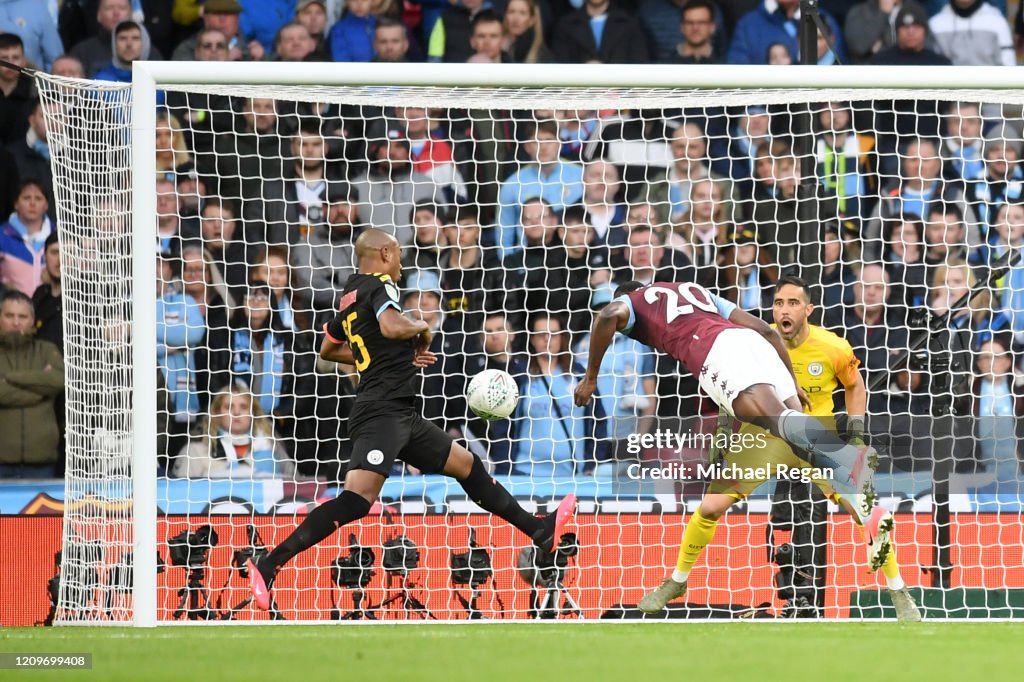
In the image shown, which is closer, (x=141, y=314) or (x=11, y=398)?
(x=141, y=314)

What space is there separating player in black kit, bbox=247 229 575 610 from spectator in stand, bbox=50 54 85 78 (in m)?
4.25

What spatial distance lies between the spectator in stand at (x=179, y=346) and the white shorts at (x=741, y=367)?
3.23m

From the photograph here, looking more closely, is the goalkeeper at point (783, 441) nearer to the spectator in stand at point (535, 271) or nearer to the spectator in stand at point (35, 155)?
the spectator in stand at point (535, 271)

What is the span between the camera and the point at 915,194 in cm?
980

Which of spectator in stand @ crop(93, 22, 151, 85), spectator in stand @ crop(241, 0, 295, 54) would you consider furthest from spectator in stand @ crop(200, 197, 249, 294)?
spectator in stand @ crop(241, 0, 295, 54)

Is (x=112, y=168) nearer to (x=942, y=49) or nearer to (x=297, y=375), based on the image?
(x=297, y=375)

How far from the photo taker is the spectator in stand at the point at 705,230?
374 inches

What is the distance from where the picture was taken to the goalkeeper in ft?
25.0

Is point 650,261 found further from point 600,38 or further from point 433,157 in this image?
point 600,38

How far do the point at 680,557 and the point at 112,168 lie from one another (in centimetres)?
357

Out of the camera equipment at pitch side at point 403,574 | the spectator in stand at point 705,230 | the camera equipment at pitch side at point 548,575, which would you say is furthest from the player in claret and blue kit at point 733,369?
the spectator in stand at point 705,230

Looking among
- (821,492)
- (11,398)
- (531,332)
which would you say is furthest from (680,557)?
(11,398)

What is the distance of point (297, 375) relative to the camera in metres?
8.81

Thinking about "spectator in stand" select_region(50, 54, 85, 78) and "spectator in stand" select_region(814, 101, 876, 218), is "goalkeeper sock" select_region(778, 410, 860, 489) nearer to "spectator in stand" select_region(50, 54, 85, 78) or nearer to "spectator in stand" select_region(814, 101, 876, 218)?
"spectator in stand" select_region(814, 101, 876, 218)
